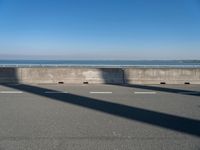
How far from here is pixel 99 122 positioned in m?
6.43

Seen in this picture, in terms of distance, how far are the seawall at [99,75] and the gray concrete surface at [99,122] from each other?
474cm

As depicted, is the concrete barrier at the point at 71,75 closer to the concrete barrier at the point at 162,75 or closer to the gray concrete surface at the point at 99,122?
the concrete barrier at the point at 162,75

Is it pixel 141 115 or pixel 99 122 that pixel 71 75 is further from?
pixel 99 122

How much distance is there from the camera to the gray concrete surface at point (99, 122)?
4.95 meters

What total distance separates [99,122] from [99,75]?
861 centimetres

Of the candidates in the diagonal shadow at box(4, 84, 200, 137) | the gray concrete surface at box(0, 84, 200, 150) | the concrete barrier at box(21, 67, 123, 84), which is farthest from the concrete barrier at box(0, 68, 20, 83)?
the diagonal shadow at box(4, 84, 200, 137)

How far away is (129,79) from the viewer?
15062 millimetres

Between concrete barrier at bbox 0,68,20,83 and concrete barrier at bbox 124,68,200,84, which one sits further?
concrete barrier at bbox 124,68,200,84

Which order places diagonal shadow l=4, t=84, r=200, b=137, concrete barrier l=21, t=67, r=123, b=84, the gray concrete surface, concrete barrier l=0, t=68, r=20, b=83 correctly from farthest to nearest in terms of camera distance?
concrete barrier l=21, t=67, r=123, b=84, concrete barrier l=0, t=68, r=20, b=83, diagonal shadow l=4, t=84, r=200, b=137, the gray concrete surface

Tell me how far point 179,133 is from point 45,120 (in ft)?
9.51

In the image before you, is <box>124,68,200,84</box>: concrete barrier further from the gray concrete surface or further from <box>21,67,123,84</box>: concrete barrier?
the gray concrete surface

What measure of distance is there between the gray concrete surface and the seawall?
4741 mm

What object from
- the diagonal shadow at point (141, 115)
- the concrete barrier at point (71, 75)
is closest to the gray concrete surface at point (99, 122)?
the diagonal shadow at point (141, 115)

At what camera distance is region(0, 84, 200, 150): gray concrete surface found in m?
4.95
